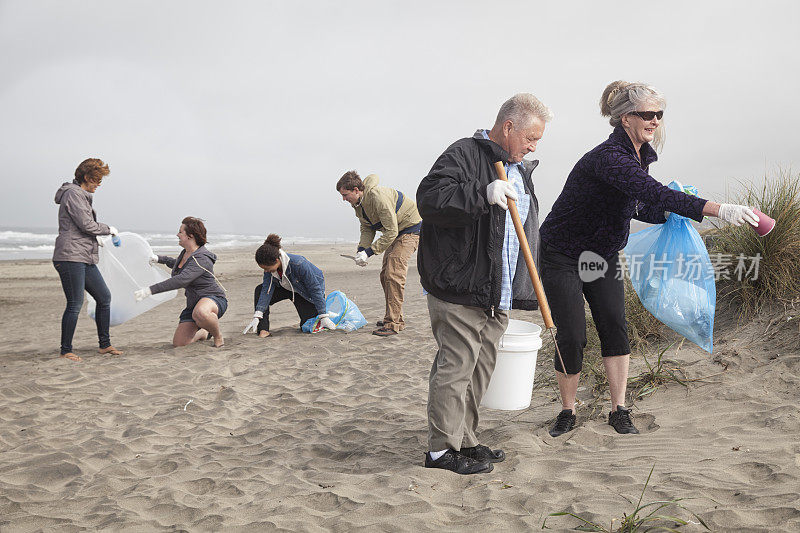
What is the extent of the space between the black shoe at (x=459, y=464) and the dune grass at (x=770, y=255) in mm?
2996

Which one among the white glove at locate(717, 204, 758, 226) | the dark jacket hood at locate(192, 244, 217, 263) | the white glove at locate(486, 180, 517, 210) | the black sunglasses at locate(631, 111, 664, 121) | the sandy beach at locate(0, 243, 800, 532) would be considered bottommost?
the sandy beach at locate(0, 243, 800, 532)

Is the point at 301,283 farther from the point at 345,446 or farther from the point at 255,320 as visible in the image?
the point at 345,446

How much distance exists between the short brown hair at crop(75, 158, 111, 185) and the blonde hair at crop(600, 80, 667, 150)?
4.78 metres

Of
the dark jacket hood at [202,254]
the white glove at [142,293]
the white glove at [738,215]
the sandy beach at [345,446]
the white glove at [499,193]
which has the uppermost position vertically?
the white glove at [499,193]

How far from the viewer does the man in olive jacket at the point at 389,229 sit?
6434mm

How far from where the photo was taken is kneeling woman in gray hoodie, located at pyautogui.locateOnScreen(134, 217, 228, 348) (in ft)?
20.0

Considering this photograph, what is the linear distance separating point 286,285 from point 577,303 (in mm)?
4128

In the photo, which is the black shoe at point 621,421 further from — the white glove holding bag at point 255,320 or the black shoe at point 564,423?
the white glove holding bag at point 255,320

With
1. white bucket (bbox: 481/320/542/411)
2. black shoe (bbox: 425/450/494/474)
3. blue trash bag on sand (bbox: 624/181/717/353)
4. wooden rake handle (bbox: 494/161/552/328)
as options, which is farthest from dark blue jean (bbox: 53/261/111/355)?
blue trash bag on sand (bbox: 624/181/717/353)

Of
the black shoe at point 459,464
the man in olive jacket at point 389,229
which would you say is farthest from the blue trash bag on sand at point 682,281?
the man in olive jacket at point 389,229

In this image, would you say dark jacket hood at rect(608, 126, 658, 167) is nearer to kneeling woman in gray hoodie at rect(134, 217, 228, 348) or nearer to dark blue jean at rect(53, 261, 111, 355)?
kneeling woman in gray hoodie at rect(134, 217, 228, 348)

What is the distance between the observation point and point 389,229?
6.40 m

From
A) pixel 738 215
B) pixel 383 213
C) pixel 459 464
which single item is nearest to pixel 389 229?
pixel 383 213

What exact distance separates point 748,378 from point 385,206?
3705 mm
